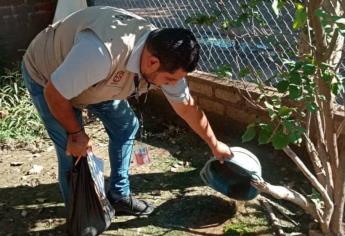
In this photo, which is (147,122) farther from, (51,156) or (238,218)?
(238,218)

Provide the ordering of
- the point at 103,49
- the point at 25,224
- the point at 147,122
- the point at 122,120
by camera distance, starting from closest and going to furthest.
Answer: the point at 103,49
the point at 122,120
the point at 25,224
the point at 147,122

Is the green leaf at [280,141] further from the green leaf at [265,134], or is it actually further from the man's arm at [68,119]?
the man's arm at [68,119]

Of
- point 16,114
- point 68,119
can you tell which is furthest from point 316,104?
point 16,114

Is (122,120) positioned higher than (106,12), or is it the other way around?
(106,12)

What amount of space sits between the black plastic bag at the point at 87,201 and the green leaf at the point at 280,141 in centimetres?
113

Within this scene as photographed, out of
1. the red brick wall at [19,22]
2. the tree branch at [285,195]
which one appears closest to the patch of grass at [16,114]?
the red brick wall at [19,22]

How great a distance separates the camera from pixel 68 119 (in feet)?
7.82

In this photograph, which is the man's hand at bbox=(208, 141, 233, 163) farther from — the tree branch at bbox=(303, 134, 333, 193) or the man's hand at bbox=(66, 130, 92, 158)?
the man's hand at bbox=(66, 130, 92, 158)

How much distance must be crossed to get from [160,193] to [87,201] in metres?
0.77

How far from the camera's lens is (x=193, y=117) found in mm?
2641

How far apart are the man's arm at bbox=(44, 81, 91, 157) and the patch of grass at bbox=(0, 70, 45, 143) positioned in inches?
77.2

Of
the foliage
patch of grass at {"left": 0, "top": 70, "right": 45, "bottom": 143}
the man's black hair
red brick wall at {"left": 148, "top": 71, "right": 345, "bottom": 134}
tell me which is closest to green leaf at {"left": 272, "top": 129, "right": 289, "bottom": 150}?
the foliage

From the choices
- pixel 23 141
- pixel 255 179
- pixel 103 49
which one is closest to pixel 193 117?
pixel 255 179

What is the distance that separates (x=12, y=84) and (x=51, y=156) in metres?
1.11
